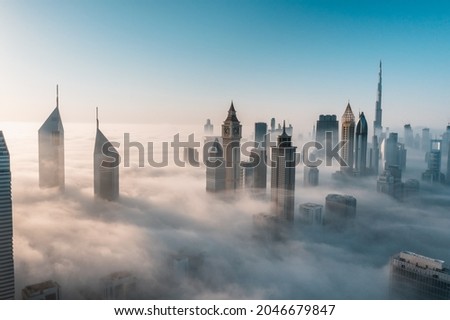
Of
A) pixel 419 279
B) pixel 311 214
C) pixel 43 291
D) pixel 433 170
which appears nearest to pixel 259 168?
pixel 311 214

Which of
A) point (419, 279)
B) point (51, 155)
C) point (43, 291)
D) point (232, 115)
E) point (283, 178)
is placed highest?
point (232, 115)

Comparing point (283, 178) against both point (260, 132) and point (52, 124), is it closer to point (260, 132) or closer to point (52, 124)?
point (260, 132)

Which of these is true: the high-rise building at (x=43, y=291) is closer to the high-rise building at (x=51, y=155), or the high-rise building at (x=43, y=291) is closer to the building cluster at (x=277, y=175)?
the building cluster at (x=277, y=175)

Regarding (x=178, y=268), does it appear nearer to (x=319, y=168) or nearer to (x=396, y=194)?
(x=319, y=168)

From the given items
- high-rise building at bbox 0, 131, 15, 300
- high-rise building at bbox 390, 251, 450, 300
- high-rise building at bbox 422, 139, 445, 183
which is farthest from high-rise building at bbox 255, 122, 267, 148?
high-rise building at bbox 422, 139, 445, 183
